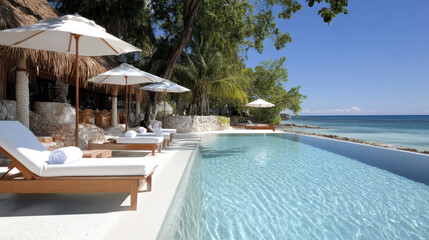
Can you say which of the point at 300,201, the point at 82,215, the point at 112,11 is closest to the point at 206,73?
the point at 112,11

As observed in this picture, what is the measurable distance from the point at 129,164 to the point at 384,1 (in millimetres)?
31196

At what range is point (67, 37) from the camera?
4.55 meters

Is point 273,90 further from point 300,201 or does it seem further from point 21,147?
point 21,147

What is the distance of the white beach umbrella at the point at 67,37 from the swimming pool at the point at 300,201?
2647 mm

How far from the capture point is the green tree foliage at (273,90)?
2339cm

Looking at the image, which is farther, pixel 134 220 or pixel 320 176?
pixel 320 176

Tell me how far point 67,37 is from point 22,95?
2.13 metres

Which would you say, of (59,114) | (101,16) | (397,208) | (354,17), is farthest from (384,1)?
(59,114)

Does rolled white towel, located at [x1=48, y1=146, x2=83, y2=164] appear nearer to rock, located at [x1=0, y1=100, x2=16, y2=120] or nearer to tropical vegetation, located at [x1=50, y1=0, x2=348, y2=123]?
rock, located at [x1=0, y1=100, x2=16, y2=120]

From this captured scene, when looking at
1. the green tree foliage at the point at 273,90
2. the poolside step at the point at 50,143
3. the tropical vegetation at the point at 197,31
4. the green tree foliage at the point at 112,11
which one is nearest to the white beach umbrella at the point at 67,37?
the poolside step at the point at 50,143

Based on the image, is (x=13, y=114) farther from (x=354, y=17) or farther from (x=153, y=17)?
(x=354, y=17)

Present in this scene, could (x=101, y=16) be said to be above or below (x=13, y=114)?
above

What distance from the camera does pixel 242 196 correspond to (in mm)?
3797

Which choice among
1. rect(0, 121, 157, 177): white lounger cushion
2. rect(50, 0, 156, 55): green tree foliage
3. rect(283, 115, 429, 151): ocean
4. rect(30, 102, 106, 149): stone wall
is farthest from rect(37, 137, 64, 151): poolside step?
rect(283, 115, 429, 151): ocean
